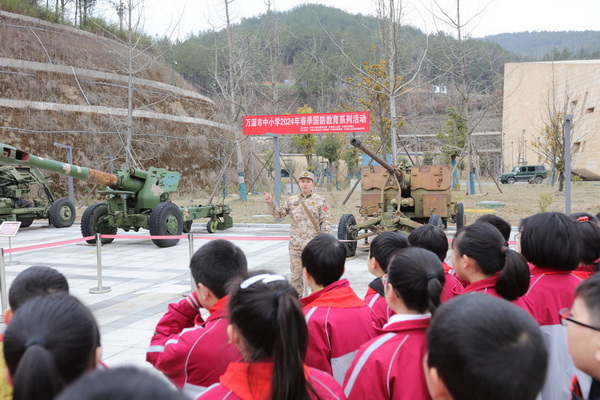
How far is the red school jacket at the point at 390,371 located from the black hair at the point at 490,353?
0.46 metres

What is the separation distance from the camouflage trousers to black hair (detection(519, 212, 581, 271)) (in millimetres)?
3144

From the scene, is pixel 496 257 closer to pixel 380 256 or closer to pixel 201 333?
pixel 380 256

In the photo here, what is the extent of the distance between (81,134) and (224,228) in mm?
14937

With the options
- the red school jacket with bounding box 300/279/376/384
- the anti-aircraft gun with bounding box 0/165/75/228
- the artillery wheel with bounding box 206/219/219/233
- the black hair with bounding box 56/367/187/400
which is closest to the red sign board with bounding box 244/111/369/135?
the artillery wheel with bounding box 206/219/219/233

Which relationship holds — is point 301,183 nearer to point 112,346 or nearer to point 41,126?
point 112,346

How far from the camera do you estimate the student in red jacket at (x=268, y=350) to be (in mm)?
1603

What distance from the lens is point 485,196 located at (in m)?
20.2

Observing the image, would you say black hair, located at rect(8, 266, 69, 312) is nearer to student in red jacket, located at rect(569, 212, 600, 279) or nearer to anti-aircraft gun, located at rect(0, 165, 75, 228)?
student in red jacket, located at rect(569, 212, 600, 279)

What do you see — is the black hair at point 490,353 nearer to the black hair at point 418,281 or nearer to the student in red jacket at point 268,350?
the student in red jacket at point 268,350

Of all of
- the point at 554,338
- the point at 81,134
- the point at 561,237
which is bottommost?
the point at 554,338

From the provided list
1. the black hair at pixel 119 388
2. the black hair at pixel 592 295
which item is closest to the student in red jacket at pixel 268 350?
the black hair at pixel 119 388

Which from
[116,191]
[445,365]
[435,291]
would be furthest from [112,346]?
[116,191]

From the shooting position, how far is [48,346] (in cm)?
140

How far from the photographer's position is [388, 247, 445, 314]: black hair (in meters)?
2.09
